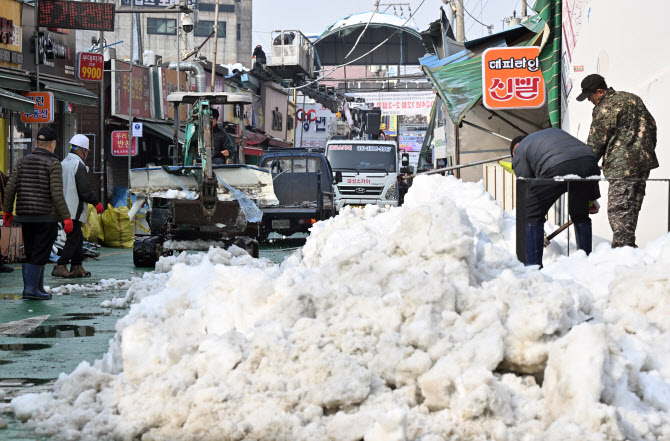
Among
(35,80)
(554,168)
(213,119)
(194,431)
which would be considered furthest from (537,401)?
(35,80)

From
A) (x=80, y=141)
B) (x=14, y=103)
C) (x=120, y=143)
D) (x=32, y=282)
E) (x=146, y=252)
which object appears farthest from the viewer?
(x=120, y=143)

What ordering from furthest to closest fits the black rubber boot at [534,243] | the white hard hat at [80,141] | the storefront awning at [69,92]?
the storefront awning at [69,92], the white hard hat at [80,141], the black rubber boot at [534,243]

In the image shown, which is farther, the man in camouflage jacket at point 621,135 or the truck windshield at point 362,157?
the truck windshield at point 362,157

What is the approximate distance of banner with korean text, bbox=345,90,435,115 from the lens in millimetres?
52250

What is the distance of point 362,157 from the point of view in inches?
1153

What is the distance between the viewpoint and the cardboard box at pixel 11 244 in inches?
581

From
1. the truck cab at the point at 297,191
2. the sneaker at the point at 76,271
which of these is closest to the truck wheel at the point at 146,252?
the sneaker at the point at 76,271

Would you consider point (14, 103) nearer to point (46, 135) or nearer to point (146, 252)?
point (146, 252)

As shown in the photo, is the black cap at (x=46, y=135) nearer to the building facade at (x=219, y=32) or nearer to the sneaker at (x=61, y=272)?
the sneaker at (x=61, y=272)

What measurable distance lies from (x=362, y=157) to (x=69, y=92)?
33.2ft

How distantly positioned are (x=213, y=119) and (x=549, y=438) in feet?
40.2

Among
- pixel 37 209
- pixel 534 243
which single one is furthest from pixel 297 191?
pixel 534 243

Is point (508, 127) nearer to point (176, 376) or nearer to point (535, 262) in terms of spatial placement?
point (535, 262)

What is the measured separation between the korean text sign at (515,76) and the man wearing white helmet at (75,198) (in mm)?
6947
